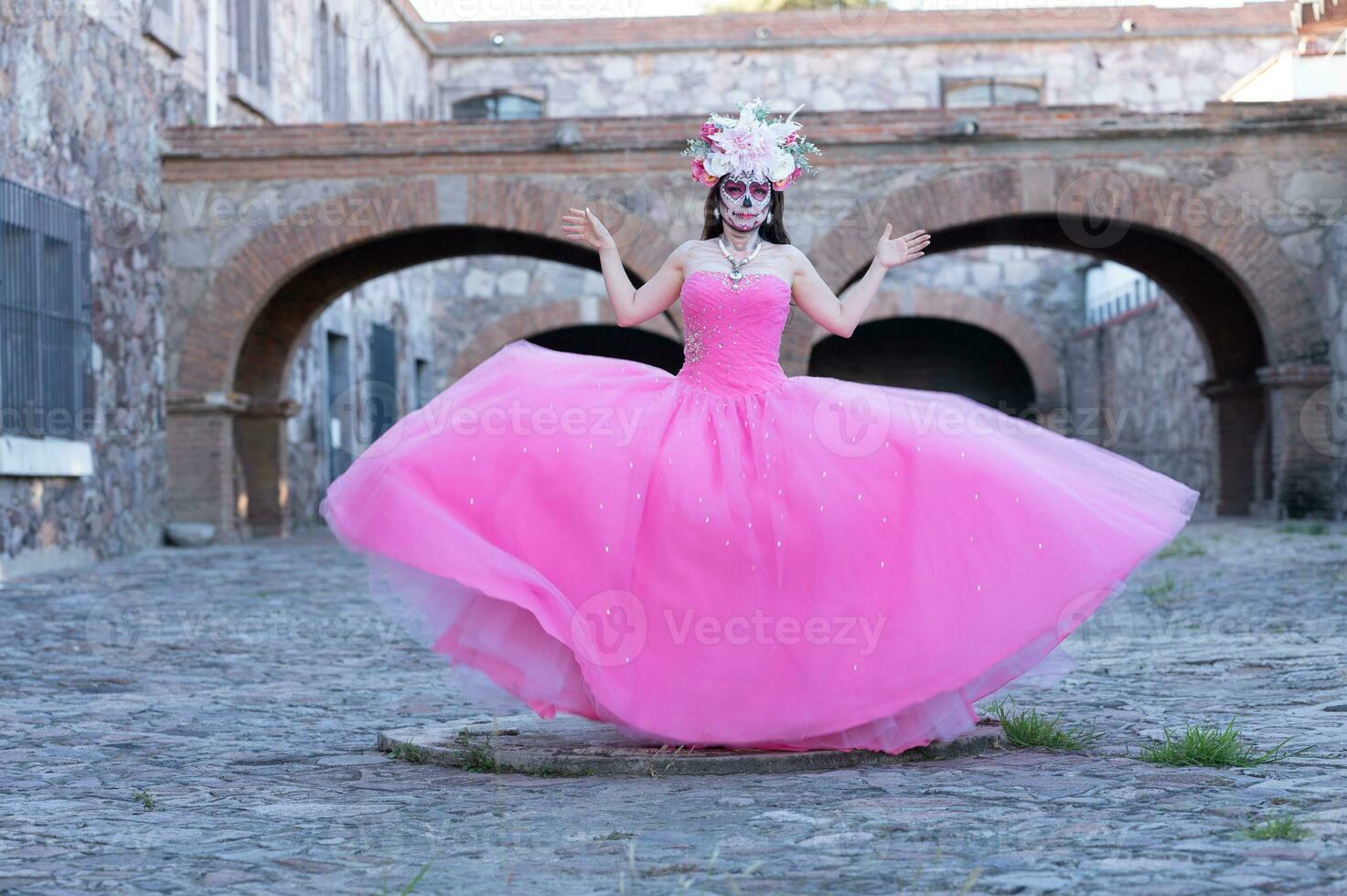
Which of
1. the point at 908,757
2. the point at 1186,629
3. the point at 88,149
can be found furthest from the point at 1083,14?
the point at 908,757

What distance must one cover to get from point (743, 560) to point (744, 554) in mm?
→ 14

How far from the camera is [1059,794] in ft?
12.1

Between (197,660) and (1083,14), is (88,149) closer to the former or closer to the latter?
(197,660)

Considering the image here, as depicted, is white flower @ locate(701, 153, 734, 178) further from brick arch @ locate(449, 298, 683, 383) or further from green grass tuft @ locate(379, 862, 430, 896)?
brick arch @ locate(449, 298, 683, 383)

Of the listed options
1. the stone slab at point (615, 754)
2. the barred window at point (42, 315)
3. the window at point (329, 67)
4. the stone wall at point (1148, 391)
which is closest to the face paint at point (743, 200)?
the stone slab at point (615, 754)

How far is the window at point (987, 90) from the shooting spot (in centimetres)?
2636

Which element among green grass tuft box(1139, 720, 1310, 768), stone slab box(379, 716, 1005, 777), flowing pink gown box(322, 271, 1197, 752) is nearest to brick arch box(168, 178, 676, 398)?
stone slab box(379, 716, 1005, 777)

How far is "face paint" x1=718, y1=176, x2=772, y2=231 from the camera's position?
4805 mm

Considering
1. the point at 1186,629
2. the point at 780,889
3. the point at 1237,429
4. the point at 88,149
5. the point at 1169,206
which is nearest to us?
the point at 780,889

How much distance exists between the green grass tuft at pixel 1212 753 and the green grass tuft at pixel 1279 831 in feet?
2.66

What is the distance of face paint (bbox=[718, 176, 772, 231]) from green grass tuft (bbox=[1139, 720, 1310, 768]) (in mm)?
1848

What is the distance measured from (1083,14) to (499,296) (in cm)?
1025

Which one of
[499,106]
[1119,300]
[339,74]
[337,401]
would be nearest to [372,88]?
[339,74]

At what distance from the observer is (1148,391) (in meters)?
22.1
